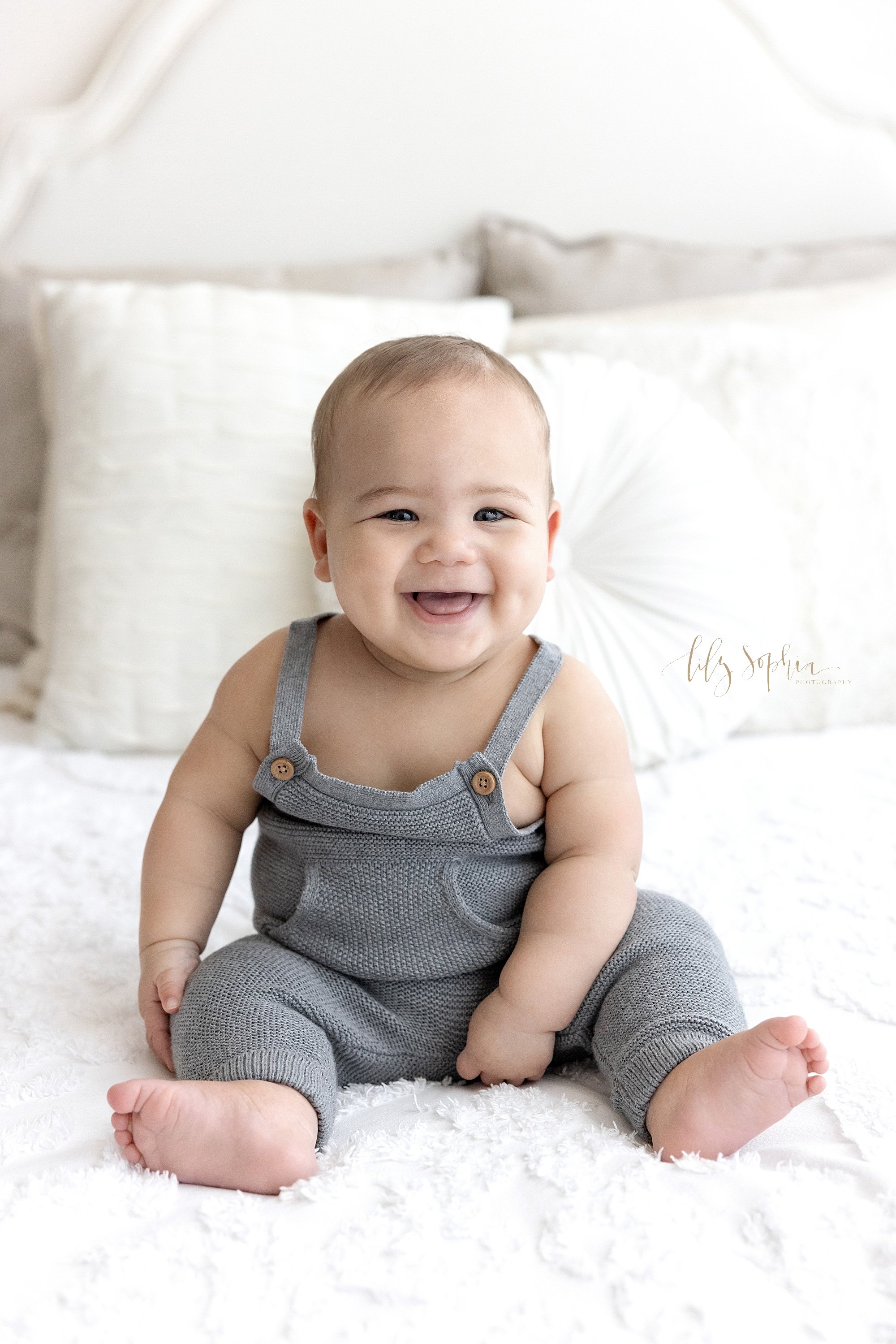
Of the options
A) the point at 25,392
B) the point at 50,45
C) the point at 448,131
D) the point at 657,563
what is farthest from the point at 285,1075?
the point at 50,45

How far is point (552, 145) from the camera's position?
1.98 metres

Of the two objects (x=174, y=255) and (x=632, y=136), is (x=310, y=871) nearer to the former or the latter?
(x=174, y=255)

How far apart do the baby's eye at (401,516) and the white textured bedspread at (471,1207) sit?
42 cm

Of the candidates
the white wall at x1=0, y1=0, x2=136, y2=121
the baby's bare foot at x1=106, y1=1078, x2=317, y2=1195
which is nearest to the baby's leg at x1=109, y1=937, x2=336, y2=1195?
the baby's bare foot at x1=106, y1=1078, x2=317, y2=1195

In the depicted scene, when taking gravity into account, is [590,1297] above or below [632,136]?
below

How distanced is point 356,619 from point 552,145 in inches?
56.9

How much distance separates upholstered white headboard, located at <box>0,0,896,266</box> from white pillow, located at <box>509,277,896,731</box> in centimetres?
60

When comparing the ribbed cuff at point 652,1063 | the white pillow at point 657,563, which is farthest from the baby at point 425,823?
the white pillow at point 657,563

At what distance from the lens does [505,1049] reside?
821 mm

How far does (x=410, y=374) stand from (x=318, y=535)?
0.16 m

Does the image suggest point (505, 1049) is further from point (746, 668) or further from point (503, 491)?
point (746, 668)

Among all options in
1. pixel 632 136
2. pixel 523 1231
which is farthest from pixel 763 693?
pixel 632 136

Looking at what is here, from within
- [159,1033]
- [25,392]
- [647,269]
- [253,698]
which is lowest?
[159,1033]

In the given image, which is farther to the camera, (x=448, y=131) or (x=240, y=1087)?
(x=448, y=131)
